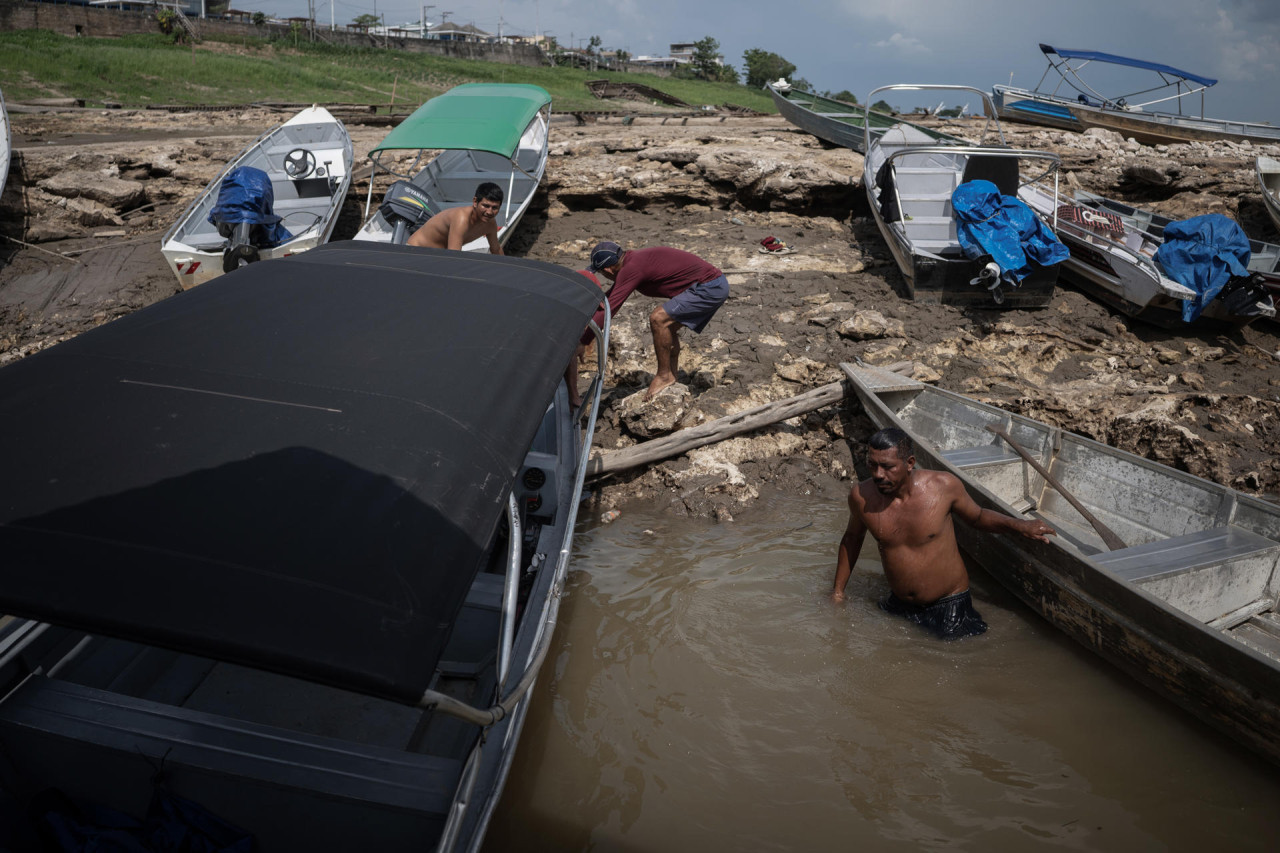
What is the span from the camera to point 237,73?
2284 cm

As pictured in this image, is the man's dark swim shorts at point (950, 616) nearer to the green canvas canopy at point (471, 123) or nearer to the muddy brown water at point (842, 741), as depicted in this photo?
the muddy brown water at point (842, 741)

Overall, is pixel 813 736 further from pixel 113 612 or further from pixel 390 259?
pixel 390 259

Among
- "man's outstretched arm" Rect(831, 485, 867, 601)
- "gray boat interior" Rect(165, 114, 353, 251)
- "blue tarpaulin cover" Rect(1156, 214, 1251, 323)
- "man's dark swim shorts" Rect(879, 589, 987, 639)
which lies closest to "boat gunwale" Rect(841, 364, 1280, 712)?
"man's dark swim shorts" Rect(879, 589, 987, 639)

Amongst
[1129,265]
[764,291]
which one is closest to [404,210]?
[764,291]

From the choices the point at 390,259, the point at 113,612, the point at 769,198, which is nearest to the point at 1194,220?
the point at 769,198

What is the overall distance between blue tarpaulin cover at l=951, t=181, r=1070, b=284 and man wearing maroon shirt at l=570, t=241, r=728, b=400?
3723 mm

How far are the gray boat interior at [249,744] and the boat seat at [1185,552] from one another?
3254 millimetres

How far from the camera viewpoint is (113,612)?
6.79 feet

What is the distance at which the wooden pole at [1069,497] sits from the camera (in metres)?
4.76

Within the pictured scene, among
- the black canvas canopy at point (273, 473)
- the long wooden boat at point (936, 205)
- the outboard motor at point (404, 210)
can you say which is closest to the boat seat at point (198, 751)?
the black canvas canopy at point (273, 473)

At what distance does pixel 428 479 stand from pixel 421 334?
1050 mm

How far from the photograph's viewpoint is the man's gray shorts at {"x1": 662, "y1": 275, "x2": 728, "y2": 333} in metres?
6.53

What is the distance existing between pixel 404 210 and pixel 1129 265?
8.53 metres

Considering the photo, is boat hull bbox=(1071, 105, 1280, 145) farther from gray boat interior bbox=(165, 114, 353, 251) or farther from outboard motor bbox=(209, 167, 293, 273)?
outboard motor bbox=(209, 167, 293, 273)
